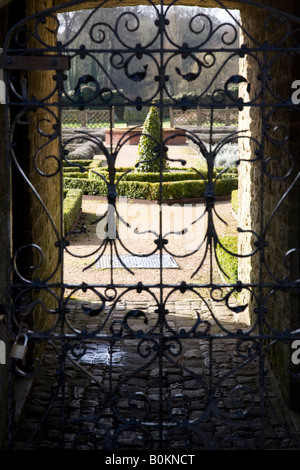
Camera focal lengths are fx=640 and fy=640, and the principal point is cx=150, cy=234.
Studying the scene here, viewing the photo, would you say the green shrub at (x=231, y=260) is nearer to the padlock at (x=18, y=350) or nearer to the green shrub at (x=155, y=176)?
the padlock at (x=18, y=350)

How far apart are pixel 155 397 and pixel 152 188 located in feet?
29.4

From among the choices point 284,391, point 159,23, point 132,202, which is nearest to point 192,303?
point 284,391

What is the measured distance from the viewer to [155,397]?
4.84m

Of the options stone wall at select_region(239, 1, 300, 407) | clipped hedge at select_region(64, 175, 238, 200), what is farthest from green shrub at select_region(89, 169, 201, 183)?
stone wall at select_region(239, 1, 300, 407)

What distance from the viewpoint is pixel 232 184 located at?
14375 millimetres

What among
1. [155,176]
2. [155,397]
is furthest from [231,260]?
[155,176]

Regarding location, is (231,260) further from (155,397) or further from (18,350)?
(18,350)

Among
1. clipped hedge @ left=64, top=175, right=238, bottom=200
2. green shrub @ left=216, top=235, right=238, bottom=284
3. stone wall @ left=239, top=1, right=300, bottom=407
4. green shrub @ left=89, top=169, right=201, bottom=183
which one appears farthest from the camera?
green shrub @ left=89, top=169, right=201, bottom=183

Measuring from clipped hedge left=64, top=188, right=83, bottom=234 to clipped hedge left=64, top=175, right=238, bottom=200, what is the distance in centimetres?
162

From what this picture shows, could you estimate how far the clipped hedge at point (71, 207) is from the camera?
10.2m

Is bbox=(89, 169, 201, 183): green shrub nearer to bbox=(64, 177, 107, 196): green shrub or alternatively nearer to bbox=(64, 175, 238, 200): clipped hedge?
bbox=(64, 177, 107, 196): green shrub

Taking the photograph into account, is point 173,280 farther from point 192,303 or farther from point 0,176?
point 0,176

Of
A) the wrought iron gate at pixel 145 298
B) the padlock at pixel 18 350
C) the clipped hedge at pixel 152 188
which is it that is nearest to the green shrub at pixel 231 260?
the wrought iron gate at pixel 145 298

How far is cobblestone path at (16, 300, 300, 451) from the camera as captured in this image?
3.31 meters
